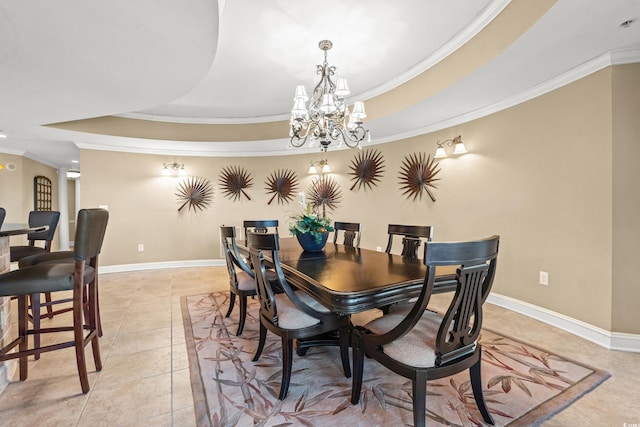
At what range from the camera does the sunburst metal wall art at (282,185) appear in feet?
18.2

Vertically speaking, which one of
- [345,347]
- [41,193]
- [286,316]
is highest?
[41,193]

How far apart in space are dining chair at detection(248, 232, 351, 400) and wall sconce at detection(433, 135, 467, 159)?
2.74m

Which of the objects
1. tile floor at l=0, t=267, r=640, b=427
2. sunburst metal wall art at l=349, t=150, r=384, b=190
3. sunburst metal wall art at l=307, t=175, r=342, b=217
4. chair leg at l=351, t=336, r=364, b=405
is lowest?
tile floor at l=0, t=267, r=640, b=427

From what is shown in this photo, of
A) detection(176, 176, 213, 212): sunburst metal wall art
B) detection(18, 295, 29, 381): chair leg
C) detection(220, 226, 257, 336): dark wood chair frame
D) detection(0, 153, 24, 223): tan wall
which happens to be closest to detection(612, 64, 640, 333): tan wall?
detection(220, 226, 257, 336): dark wood chair frame

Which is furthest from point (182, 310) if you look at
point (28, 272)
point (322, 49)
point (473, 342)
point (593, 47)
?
point (593, 47)

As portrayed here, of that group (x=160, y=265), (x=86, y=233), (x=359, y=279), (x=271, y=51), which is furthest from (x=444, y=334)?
(x=160, y=265)

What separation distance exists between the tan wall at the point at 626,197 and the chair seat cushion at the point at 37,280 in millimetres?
3892

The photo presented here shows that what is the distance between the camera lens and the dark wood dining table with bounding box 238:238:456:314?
128cm

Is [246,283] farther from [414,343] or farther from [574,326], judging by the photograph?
[574,326]

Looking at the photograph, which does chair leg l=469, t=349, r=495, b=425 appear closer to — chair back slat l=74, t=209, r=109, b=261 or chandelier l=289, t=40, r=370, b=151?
chandelier l=289, t=40, r=370, b=151

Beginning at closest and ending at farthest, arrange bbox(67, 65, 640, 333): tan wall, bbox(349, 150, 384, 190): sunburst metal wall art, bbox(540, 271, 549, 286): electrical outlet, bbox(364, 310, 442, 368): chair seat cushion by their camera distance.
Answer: bbox(364, 310, 442, 368): chair seat cushion < bbox(67, 65, 640, 333): tan wall < bbox(540, 271, 549, 286): electrical outlet < bbox(349, 150, 384, 190): sunburst metal wall art

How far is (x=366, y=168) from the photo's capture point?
4848 millimetres

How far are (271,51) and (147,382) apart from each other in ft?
10.0

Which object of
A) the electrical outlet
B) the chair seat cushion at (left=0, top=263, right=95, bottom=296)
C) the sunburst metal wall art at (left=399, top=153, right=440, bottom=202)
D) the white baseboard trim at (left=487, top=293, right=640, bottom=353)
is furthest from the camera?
the sunburst metal wall art at (left=399, top=153, right=440, bottom=202)
